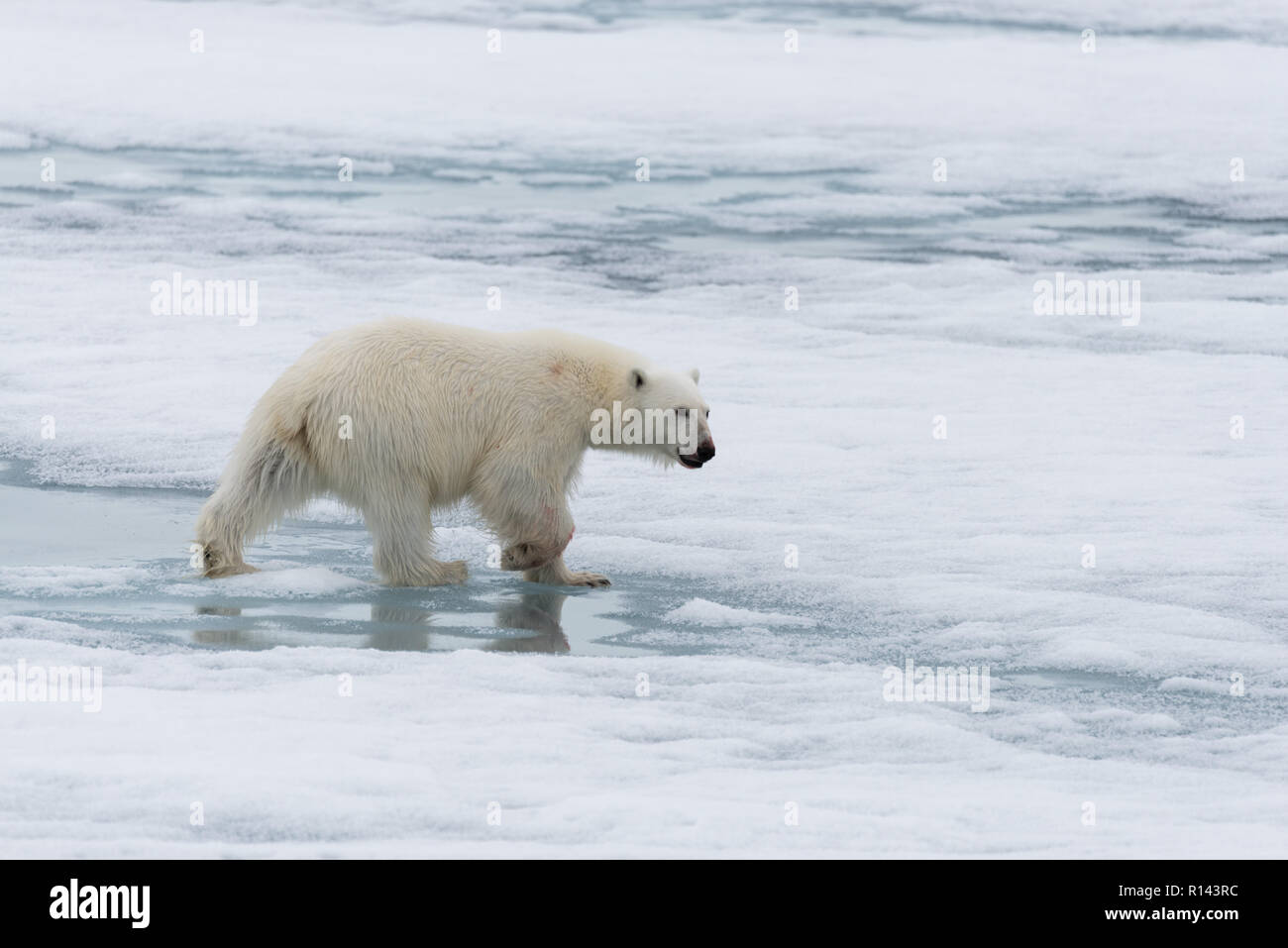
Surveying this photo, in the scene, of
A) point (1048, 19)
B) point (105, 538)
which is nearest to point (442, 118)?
point (1048, 19)

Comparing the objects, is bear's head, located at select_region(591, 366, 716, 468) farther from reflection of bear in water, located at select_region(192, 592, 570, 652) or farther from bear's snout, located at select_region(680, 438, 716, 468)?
reflection of bear in water, located at select_region(192, 592, 570, 652)

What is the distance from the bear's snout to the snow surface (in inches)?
15.2

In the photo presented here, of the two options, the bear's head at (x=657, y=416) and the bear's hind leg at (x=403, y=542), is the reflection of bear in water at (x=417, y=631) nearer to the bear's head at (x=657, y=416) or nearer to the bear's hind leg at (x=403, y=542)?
the bear's hind leg at (x=403, y=542)

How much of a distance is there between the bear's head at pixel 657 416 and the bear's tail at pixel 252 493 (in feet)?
3.34

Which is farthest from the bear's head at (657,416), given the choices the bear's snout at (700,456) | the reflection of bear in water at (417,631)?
the reflection of bear in water at (417,631)

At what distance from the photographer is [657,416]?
5883 millimetres

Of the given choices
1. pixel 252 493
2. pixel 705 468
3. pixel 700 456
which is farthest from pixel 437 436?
pixel 705 468

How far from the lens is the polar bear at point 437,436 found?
213 inches

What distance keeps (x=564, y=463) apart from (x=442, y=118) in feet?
34.0

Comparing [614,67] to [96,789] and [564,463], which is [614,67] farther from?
[96,789]

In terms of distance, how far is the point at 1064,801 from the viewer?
397 centimetres

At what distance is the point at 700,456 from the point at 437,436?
3.08 ft

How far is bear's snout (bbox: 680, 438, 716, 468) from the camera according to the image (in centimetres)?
585

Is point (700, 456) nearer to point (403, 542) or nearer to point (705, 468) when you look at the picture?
point (403, 542)
